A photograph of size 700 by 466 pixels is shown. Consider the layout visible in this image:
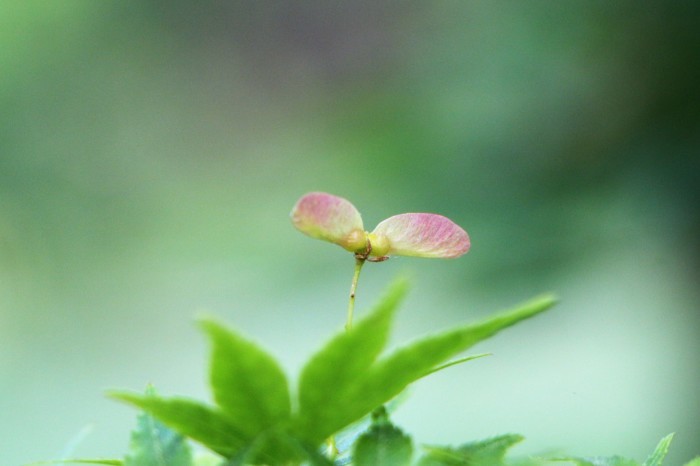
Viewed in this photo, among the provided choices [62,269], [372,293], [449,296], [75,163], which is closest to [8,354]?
[62,269]

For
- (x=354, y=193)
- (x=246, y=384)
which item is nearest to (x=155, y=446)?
(x=246, y=384)

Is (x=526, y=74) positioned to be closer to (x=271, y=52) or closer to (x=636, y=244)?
(x=636, y=244)

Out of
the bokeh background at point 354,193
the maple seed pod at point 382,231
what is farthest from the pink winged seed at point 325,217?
the bokeh background at point 354,193

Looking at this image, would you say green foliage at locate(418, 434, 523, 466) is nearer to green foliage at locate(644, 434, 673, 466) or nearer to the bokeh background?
green foliage at locate(644, 434, 673, 466)

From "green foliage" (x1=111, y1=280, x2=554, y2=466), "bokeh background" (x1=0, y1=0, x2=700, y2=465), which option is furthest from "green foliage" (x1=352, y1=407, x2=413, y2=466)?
"bokeh background" (x1=0, y1=0, x2=700, y2=465)

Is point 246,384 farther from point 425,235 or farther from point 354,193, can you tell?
point 354,193

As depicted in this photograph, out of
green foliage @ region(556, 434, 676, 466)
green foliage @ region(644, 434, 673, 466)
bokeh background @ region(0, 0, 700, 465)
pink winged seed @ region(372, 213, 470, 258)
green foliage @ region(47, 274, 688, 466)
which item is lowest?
green foliage @ region(556, 434, 676, 466)
